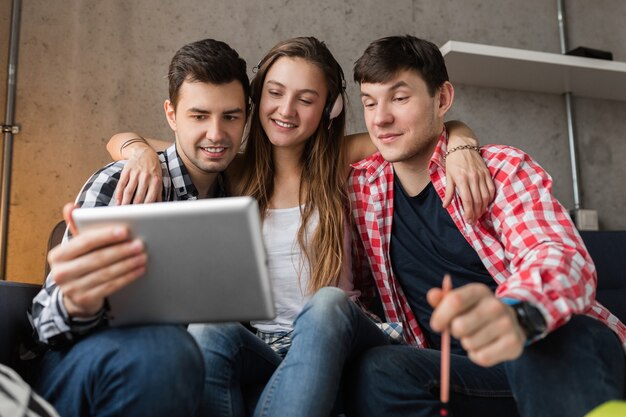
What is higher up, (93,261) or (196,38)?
(196,38)

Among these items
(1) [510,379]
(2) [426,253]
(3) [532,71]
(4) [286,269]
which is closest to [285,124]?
(4) [286,269]

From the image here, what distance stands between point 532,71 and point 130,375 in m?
2.16

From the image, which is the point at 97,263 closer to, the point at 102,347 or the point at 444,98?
the point at 102,347

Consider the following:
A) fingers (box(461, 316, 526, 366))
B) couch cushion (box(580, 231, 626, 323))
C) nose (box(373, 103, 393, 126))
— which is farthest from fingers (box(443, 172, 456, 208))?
couch cushion (box(580, 231, 626, 323))

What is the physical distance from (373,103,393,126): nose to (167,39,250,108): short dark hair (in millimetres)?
350

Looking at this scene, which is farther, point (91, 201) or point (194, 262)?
point (91, 201)

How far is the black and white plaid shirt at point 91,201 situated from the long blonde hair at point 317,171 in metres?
0.12

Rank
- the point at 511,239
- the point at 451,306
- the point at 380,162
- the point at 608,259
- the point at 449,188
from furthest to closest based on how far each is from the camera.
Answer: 1. the point at 608,259
2. the point at 380,162
3. the point at 449,188
4. the point at 511,239
5. the point at 451,306

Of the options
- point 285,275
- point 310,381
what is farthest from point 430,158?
point 310,381

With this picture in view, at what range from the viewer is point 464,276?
141 cm

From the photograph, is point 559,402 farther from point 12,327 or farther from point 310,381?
point 12,327

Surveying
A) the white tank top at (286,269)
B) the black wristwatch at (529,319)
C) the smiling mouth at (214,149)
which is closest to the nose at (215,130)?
the smiling mouth at (214,149)

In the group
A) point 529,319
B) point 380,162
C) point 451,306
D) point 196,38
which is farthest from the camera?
point 196,38

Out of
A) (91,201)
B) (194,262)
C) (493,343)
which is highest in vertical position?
(91,201)
